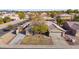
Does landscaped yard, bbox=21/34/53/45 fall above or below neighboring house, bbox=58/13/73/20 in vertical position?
below

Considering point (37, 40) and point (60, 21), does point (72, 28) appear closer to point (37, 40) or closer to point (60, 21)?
point (60, 21)

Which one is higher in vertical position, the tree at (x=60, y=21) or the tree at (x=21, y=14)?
the tree at (x=21, y=14)

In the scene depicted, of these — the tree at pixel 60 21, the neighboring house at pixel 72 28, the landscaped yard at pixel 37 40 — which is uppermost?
the tree at pixel 60 21

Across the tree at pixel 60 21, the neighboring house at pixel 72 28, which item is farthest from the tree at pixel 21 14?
the neighboring house at pixel 72 28

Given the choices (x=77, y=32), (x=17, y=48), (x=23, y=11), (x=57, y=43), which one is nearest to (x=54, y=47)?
(x=57, y=43)

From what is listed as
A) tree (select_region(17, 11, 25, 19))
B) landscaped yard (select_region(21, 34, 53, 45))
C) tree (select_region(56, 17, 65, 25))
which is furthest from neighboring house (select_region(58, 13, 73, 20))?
tree (select_region(17, 11, 25, 19))

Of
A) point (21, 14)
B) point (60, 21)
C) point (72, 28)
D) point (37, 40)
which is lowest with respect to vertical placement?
point (37, 40)

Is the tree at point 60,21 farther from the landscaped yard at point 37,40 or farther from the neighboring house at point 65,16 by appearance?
the landscaped yard at point 37,40

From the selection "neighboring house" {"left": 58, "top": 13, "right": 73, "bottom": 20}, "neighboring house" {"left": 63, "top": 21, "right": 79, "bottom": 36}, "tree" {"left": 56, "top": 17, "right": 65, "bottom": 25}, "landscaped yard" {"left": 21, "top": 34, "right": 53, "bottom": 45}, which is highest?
"neighboring house" {"left": 58, "top": 13, "right": 73, "bottom": 20}

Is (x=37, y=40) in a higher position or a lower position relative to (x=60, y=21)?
lower

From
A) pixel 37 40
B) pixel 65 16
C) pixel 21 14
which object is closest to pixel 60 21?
pixel 65 16

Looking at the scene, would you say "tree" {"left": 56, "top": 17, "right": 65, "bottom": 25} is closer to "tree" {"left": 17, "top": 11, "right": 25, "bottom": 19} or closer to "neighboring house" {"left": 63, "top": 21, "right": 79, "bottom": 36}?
"neighboring house" {"left": 63, "top": 21, "right": 79, "bottom": 36}

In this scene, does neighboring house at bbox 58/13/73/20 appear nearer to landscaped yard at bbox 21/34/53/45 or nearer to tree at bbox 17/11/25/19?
landscaped yard at bbox 21/34/53/45

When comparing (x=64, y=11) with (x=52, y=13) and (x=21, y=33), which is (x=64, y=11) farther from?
(x=21, y=33)
